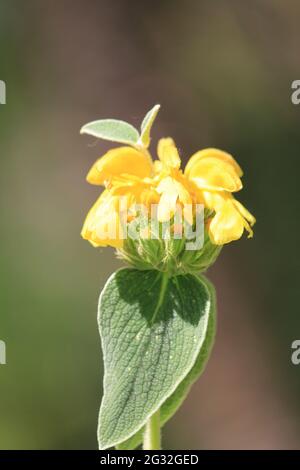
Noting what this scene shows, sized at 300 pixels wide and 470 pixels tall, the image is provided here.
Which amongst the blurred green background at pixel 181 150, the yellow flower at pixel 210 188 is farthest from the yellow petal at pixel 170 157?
the blurred green background at pixel 181 150

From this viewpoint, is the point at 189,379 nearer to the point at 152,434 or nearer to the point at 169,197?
the point at 152,434

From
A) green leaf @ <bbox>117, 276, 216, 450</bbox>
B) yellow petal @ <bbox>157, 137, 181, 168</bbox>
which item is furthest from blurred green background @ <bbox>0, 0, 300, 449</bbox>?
yellow petal @ <bbox>157, 137, 181, 168</bbox>

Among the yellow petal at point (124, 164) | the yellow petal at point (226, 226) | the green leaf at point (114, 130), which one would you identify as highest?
the green leaf at point (114, 130)

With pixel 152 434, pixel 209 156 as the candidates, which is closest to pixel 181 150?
pixel 209 156

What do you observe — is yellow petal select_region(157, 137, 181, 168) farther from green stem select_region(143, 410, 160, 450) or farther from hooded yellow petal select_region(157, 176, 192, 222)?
green stem select_region(143, 410, 160, 450)

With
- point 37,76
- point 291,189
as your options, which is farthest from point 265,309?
point 37,76

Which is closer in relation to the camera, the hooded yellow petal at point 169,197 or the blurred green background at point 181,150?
the hooded yellow petal at point 169,197

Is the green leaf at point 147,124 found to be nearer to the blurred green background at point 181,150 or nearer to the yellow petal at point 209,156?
the yellow petal at point 209,156
